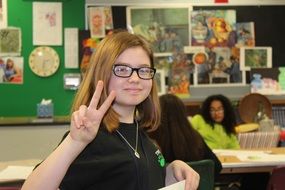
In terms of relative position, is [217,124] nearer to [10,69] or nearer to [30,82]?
[30,82]

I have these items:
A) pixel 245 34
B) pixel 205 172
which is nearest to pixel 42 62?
pixel 245 34

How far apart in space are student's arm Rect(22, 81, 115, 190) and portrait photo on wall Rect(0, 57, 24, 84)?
11.7 feet

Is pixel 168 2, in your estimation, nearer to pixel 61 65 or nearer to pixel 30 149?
pixel 61 65

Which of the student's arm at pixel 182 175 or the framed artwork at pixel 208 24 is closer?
the student's arm at pixel 182 175

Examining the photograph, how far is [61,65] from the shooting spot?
4.35 m

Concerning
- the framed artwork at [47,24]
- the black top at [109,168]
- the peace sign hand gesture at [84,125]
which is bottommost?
the black top at [109,168]

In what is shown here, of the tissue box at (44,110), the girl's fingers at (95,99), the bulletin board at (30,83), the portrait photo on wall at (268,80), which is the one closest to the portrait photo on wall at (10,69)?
the bulletin board at (30,83)

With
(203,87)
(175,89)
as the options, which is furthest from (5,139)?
(203,87)

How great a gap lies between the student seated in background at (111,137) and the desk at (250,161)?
156cm

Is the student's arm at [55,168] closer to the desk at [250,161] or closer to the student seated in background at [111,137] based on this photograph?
the student seated in background at [111,137]

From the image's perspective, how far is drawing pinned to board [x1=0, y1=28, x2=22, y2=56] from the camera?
4281mm

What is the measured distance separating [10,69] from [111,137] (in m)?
3.47

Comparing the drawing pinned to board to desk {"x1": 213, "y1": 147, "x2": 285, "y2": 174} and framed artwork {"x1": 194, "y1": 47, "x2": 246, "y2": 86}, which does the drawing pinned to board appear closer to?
framed artwork {"x1": 194, "y1": 47, "x2": 246, "y2": 86}

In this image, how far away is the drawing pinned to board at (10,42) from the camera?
4.28 m
